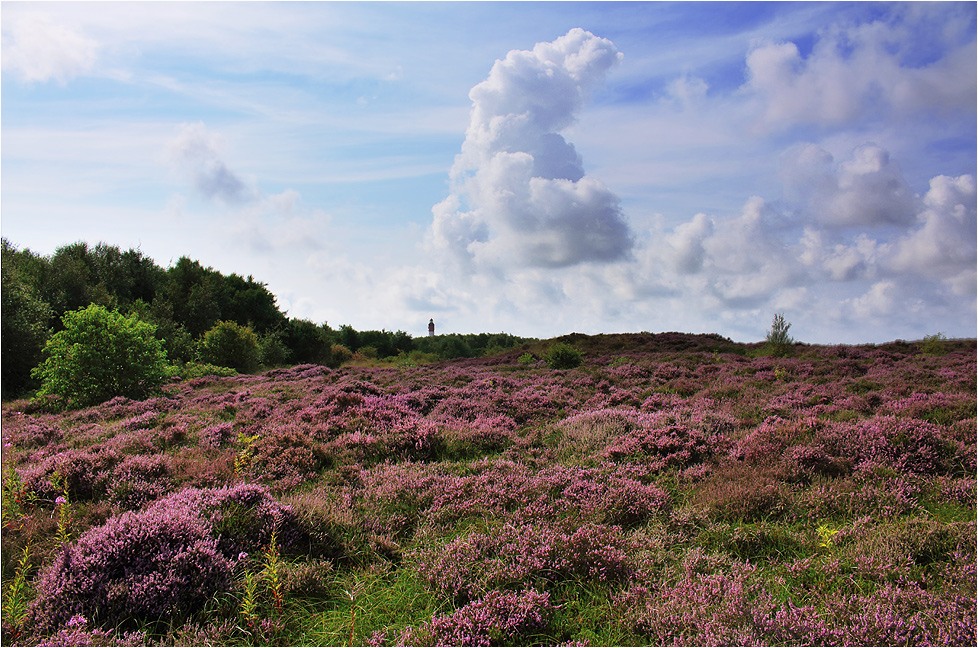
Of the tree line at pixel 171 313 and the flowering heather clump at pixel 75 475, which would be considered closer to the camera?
the flowering heather clump at pixel 75 475

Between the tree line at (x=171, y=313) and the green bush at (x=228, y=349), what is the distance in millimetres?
71

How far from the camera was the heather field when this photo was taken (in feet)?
11.3

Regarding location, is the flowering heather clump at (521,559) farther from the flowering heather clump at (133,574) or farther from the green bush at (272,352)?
the green bush at (272,352)

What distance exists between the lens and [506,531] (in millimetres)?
4770

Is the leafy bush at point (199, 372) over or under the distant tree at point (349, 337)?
under

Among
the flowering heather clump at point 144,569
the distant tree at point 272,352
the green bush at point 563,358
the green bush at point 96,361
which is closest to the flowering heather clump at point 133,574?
the flowering heather clump at point 144,569

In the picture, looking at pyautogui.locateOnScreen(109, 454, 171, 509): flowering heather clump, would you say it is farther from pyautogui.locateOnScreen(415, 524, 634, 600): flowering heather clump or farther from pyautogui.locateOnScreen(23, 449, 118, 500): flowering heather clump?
pyautogui.locateOnScreen(415, 524, 634, 600): flowering heather clump

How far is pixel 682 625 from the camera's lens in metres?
3.30

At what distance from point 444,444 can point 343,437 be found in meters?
1.95

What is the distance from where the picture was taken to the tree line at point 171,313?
2406 centimetres

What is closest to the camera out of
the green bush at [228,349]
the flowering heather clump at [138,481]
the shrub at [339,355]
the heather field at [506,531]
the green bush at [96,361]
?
the heather field at [506,531]

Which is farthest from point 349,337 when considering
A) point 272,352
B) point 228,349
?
point 228,349

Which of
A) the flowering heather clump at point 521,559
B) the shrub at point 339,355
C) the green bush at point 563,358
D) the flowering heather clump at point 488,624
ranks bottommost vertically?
the flowering heather clump at point 488,624

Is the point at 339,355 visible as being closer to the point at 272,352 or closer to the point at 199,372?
the point at 272,352
